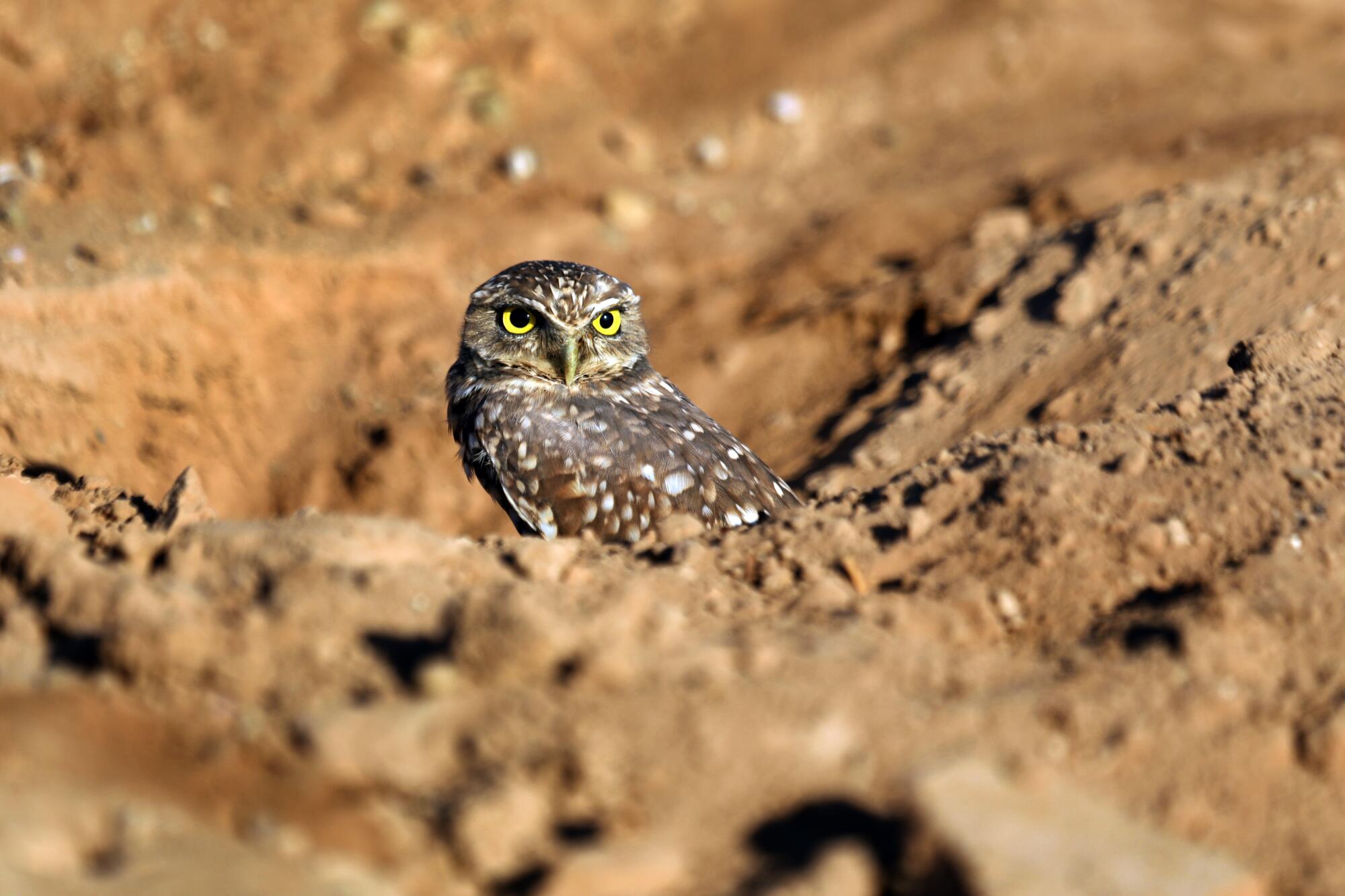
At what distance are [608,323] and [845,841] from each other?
368 centimetres

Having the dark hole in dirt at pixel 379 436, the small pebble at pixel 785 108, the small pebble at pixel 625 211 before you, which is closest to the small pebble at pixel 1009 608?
the dark hole in dirt at pixel 379 436

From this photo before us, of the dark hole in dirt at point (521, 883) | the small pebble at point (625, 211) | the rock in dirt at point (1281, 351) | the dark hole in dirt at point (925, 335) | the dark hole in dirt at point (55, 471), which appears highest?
the small pebble at point (625, 211)

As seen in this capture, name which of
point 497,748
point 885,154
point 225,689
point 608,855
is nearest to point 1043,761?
point 608,855

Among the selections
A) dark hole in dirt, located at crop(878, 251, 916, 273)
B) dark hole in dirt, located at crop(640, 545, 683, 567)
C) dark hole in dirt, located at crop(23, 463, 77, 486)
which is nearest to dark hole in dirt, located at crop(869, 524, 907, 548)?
dark hole in dirt, located at crop(640, 545, 683, 567)

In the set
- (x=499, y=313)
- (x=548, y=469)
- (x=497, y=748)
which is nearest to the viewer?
(x=497, y=748)

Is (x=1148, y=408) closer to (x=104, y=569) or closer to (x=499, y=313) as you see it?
(x=499, y=313)

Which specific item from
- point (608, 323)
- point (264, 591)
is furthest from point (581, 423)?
point (264, 591)

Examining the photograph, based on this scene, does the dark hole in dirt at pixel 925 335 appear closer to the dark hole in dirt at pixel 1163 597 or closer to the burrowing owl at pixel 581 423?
the burrowing owl at pixel 581 423

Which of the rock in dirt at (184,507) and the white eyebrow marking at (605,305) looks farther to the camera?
the white eyebrow marking at (605,305)

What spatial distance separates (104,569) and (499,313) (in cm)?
297

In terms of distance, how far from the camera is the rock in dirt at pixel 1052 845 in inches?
85.5

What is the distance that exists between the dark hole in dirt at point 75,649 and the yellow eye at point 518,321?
10.0ft

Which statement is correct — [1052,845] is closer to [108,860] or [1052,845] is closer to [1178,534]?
[1178,534]

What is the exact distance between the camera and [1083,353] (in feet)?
22.1
